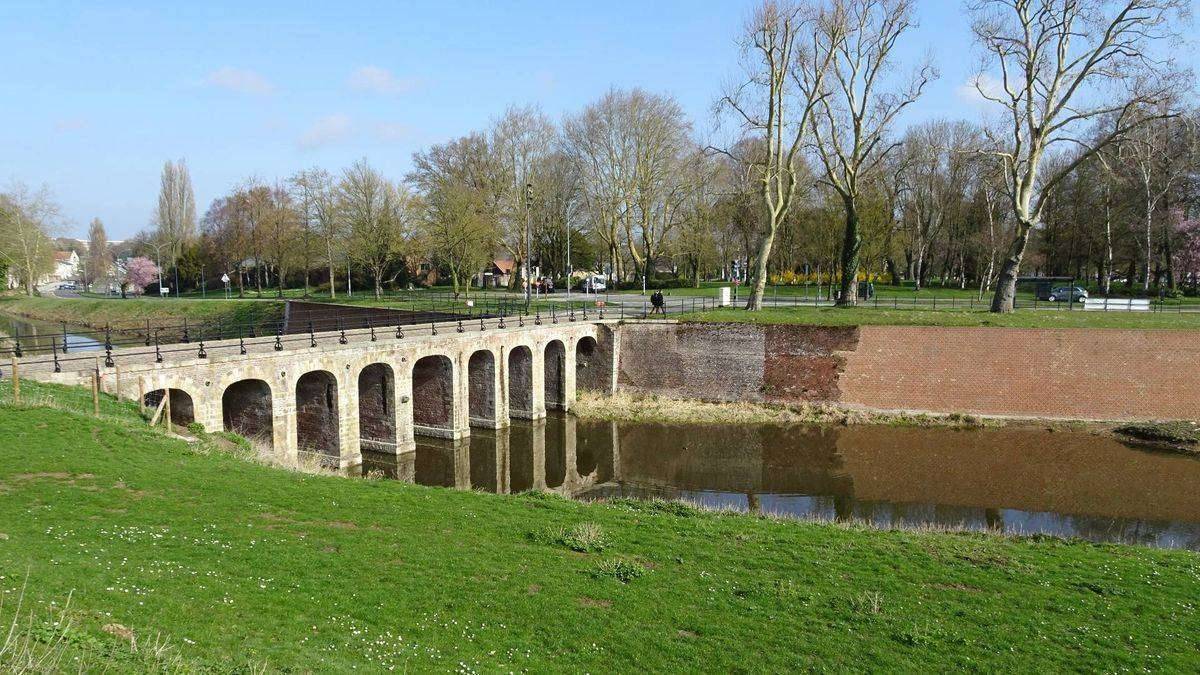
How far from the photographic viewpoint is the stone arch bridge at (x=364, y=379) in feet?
56.7

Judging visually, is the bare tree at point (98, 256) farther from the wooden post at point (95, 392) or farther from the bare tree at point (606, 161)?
the wooden post at point (95, 392)

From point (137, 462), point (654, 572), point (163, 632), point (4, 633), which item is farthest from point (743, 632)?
point (137, 462)

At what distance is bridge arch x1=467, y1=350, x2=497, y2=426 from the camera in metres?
26.5

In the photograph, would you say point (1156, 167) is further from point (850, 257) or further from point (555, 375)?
point (555, 375)

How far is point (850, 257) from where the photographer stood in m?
33.9

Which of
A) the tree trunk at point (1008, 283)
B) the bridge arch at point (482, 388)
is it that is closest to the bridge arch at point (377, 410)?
the bridge arch at point (482, 388)

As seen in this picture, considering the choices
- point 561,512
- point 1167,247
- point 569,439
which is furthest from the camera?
point 1167,247

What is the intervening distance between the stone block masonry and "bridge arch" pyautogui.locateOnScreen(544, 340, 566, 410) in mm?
3788

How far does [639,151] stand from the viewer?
4834cm

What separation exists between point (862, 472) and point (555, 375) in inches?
532

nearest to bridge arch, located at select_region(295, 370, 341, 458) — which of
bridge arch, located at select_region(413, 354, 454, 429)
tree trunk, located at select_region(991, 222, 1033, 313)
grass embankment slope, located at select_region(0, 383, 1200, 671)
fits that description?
bridge arch, located at select_region(413, 354, 454, 429)

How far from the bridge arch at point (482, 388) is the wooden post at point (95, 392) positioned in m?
12.4

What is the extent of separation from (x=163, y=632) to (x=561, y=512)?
23.5ft

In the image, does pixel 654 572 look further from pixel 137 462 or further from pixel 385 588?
pixel 137 462
